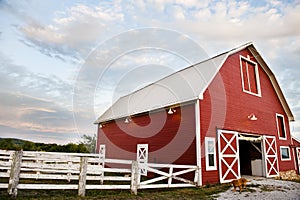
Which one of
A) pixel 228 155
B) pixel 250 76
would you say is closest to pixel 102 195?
pixel 228 155

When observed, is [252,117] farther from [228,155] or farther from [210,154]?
[210,154]

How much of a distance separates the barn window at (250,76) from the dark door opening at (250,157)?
304cm

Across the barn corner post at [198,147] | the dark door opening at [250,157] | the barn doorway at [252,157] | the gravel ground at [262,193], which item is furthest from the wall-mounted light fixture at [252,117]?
the barn corner post at [198,147]

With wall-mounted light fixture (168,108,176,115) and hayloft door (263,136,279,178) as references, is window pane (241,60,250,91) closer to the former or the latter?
hayloft door (263,136,279,178)

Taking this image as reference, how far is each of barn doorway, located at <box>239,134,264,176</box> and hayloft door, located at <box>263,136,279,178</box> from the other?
1.24ft

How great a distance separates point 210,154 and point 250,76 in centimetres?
589

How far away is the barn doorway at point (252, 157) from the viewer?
11938 mm

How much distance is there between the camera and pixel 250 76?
12.4m

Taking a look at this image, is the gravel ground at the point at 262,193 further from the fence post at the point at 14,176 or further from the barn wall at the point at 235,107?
the fence post at the point at 14,176

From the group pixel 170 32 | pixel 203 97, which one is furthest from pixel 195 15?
pixel 203 97

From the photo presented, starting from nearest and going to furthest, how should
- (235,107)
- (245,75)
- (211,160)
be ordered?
(211,160) → (235,107) → (245,75)

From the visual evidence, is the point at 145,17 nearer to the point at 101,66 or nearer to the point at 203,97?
the point at 101,66

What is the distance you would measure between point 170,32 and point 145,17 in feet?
7.08

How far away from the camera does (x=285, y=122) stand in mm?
14086
